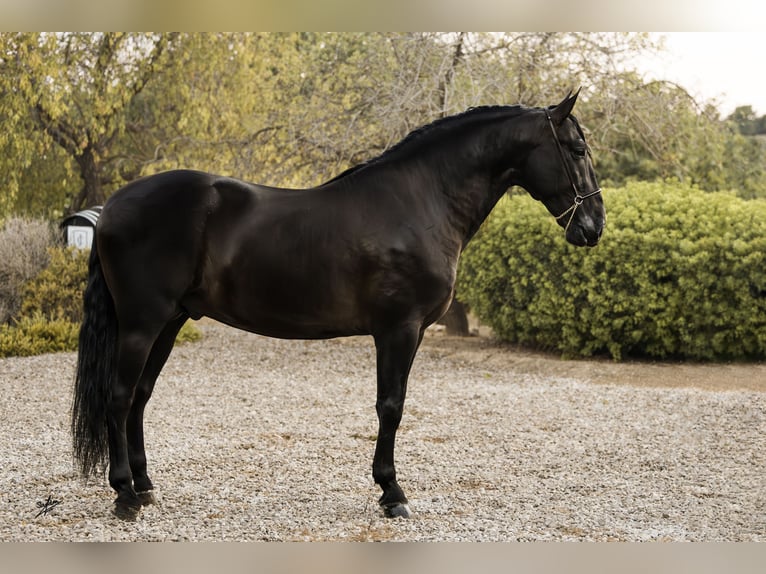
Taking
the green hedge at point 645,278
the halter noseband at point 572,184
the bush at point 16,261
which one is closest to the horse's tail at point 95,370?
the halter noseband at point 572,184

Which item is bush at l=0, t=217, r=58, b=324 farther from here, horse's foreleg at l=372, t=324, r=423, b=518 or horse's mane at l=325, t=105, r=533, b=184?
horse's foreleg at l=372, t=324, r=423, b=518

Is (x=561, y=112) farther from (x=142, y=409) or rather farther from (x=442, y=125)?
(x=142, y=409)

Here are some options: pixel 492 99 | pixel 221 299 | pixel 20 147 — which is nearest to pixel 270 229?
pixel 221 299

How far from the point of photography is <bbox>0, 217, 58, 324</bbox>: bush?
10039 mm

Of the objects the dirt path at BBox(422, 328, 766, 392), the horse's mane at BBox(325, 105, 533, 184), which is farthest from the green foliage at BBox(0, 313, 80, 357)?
the horse's mane at BBox(325, 105, 533, 184)

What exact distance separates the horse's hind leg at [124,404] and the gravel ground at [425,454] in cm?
14

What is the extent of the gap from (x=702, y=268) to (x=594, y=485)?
440 cm

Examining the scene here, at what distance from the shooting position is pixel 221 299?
4.05m

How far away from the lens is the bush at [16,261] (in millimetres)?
10039

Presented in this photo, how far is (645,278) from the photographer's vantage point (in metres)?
8.65

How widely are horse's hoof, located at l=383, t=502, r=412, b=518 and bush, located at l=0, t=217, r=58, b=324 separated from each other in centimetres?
737

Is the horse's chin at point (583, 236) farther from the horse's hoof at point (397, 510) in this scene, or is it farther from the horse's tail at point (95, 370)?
the horse's tail at point (95, 370)

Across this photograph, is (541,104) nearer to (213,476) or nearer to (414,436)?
(414,436)

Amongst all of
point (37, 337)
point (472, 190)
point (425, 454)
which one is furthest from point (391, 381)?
point (37, 337)
